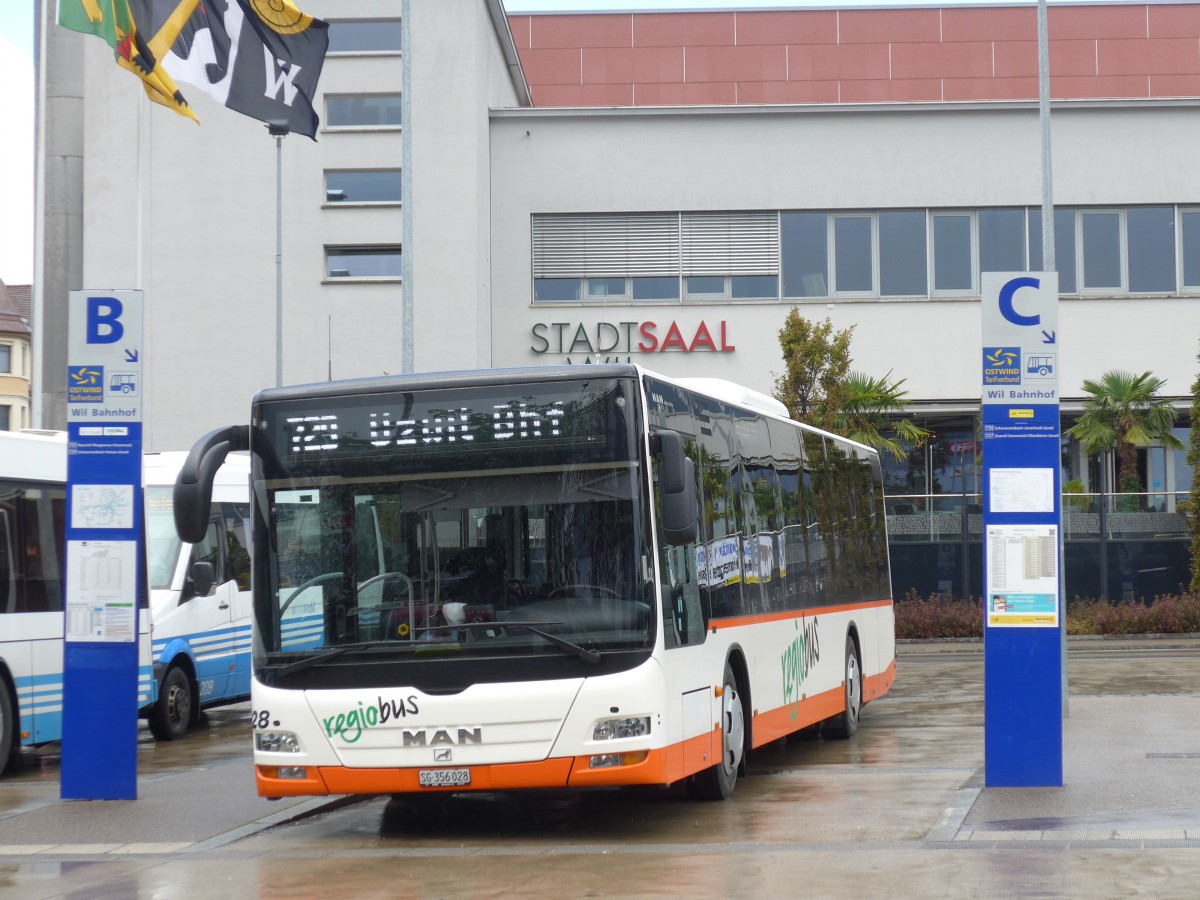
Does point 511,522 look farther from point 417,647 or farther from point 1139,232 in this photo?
point 1139,232

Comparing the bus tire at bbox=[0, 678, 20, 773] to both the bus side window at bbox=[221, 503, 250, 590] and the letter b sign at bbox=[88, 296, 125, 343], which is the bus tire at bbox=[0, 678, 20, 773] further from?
the bus side window at bbox=[221, 503, 250, 590]

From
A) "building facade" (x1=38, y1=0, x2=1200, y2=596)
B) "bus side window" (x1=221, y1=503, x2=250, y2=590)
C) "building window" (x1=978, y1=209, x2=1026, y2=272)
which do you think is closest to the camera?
"bus side window" (x1=221, y1=503, x2=250, y2=590)

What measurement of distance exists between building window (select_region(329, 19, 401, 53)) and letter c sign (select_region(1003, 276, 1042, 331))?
95.7ft

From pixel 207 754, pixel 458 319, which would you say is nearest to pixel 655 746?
pixel 207 754

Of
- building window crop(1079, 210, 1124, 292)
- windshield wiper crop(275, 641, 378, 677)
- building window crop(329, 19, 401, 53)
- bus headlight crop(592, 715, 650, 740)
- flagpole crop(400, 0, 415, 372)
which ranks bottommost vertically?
bus headlight crop(592, 715, 650, 740)

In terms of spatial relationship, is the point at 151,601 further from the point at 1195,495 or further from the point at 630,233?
the point at 630,233

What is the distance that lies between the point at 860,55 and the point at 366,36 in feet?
59.9

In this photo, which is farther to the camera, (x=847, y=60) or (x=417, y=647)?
(x=847, y=60)

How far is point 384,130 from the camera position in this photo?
37.5 metres

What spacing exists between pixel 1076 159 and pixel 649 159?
9274 millimetres

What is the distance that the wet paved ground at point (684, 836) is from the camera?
27.0 ft

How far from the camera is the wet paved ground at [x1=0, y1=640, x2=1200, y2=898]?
8234mm

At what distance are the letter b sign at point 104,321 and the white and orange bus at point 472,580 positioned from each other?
2.21 meters

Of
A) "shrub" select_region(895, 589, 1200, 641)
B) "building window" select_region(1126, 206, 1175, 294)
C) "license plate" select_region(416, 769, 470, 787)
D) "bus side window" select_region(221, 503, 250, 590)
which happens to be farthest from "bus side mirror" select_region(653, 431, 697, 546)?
"building window" select_region(1126, 206, 1175, 294)
